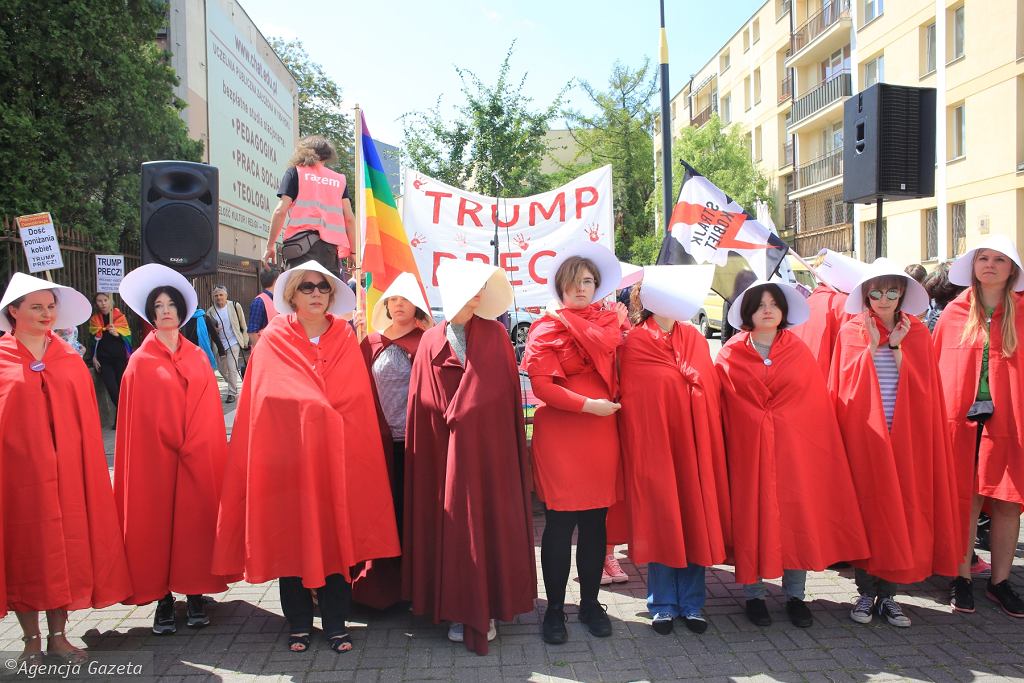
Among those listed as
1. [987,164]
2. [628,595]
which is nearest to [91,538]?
[628,595]

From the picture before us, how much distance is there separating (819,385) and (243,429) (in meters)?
3.00

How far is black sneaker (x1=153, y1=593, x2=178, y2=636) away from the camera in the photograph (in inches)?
167

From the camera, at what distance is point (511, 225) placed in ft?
23.2

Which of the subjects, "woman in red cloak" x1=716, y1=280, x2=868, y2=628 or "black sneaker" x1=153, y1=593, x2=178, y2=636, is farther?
"black sneaker" x1=153, y1=593, x2=178, y2=636

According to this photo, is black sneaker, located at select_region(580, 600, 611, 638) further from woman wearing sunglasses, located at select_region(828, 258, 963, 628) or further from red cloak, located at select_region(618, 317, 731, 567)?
woman wearing sunglasses, located at select_region(828, 258, 963, 628)

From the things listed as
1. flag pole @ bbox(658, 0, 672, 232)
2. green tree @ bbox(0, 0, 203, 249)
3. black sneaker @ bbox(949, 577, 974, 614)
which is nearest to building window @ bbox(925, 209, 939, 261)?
flag pole @ bbox(658, 0, 672, 232)

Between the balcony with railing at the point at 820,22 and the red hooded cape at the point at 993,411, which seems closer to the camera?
the red hooded cape at the point at 993,411

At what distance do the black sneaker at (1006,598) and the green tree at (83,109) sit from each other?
42.0 ft

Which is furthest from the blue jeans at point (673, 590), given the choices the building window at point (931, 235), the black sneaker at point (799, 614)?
the building window at point (931, 235)

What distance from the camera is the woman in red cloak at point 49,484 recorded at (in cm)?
371

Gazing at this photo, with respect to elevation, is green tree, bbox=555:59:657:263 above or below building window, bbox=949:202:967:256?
above

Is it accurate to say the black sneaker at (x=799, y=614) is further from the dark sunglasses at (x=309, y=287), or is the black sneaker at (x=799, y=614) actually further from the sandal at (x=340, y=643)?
the dark sunglasses at (x=309, y=287)

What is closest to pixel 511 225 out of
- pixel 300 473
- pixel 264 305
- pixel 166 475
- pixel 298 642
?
pixel 264 305

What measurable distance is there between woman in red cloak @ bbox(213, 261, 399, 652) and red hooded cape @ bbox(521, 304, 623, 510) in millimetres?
862
